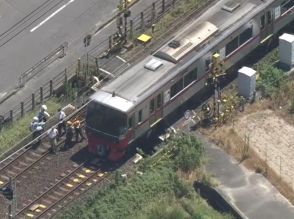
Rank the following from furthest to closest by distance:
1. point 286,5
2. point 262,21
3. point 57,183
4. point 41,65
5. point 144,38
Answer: point 144,38, point 41,65, point 286,5, point 262,21, point 57,183

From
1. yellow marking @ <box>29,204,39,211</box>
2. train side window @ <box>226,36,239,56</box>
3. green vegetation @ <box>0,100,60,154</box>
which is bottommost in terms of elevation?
yellow marking @ <box>29,204,39,211</box>

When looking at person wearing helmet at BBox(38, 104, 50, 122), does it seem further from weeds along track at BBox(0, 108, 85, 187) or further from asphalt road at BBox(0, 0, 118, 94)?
asphalt road at BBox(0, 0, 118, 94)

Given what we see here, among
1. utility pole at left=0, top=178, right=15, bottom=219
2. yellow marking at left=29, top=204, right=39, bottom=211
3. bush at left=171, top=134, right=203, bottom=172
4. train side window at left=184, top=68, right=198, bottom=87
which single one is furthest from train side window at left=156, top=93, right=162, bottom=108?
utility pole at left=0, top=178, right=15, bottom=219

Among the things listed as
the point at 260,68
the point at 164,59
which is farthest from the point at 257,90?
the point at 164,59

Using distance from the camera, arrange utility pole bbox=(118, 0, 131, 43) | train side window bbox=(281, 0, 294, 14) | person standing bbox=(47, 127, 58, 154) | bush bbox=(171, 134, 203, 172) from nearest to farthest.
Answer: bush bbox=(171, 134, 203, 172) < person standing bbox=(47, 127, 58, 154) < train side window bbox=(281, 0, 294, 14) < utility pole bbox=(118, 0, 131, 43)

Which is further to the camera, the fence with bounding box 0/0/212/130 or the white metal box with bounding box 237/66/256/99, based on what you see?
the fence with bounding box 0/0/212/130

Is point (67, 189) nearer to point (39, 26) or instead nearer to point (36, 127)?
point (36, 127)

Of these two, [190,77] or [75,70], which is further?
[75,70]

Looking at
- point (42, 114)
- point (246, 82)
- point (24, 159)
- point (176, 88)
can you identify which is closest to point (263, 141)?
point (246, 82)
